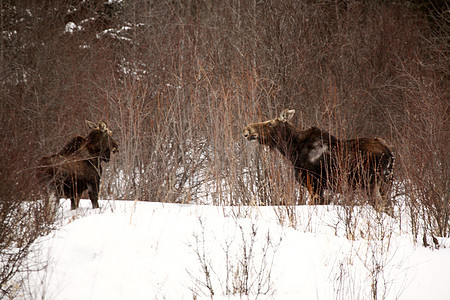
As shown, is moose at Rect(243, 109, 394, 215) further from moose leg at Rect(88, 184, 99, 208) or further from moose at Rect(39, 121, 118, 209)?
moose leg at Rect(88, 184, 99, 208)

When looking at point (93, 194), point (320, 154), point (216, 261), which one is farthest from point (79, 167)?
point (320, 154)

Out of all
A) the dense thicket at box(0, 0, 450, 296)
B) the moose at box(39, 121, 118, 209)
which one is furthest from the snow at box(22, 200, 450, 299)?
the dense thicket at box(0, 0, 450, 296)

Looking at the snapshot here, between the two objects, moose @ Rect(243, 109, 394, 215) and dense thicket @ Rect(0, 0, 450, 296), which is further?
dense thicket @ Rect(0, 0, 450, 296)

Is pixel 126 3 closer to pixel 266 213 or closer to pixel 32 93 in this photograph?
pixel 32 93

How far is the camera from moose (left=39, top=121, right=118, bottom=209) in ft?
19.4

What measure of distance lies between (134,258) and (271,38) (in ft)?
21.0

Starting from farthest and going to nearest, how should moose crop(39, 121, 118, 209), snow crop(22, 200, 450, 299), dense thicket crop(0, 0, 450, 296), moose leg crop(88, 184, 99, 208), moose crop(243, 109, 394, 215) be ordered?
dense thicket crop(0, 0, 450, 296) < moose crop(243, 109, 394, 215) < moose leg crop(88, 184, 99, 208) < moose crop(39, 121, 118, 209) < snow crop(22, 200, 450, 299)

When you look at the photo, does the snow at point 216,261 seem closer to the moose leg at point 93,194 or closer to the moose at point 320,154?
the moose leg at point 93,194

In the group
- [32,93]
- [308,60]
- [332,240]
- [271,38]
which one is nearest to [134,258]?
[332,240]

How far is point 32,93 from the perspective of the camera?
46.1 feet

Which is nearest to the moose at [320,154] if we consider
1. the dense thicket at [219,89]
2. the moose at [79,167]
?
the dense thicket at [219,89]

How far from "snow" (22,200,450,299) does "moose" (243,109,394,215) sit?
1149mm

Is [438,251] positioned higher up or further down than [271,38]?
further down

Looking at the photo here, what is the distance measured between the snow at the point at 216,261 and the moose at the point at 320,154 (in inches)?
45.2
